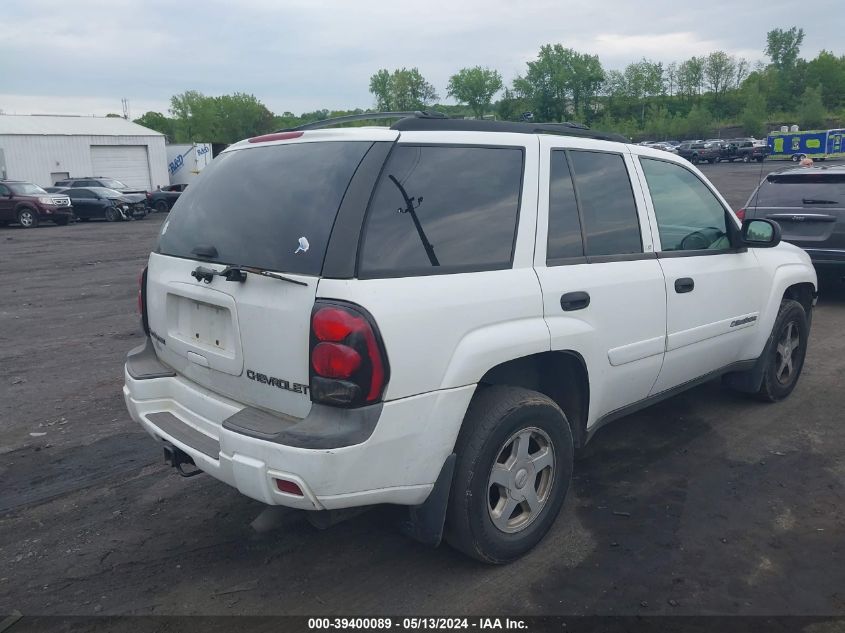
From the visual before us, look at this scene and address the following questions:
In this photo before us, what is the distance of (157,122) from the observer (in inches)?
5069

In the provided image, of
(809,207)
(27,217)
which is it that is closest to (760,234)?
(809,207)

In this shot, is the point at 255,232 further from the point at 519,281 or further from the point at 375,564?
the point at 375,564

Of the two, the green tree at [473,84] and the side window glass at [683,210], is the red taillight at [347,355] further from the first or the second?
the green tree at [473,84]

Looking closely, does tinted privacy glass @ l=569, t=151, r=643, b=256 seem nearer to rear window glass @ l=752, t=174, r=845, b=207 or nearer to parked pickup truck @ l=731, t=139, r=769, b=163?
rear window glass @ l=752, t=174, r=845, b=207

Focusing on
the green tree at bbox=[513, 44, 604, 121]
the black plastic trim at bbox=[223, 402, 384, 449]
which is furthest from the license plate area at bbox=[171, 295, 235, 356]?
the green tree at bbox=[513, 44, 604, 121]

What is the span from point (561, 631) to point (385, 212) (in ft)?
6.04

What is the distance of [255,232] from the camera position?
305 centimetres

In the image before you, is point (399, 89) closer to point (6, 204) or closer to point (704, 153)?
point (704, 153)

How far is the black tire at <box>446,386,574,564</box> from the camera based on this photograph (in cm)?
304

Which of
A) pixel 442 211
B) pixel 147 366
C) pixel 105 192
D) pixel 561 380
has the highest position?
pixel 442 211

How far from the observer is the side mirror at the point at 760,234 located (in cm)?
474

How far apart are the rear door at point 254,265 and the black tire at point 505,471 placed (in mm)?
777

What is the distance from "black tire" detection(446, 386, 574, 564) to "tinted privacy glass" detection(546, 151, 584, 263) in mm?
738

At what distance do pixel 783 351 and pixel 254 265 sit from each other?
169 inches
